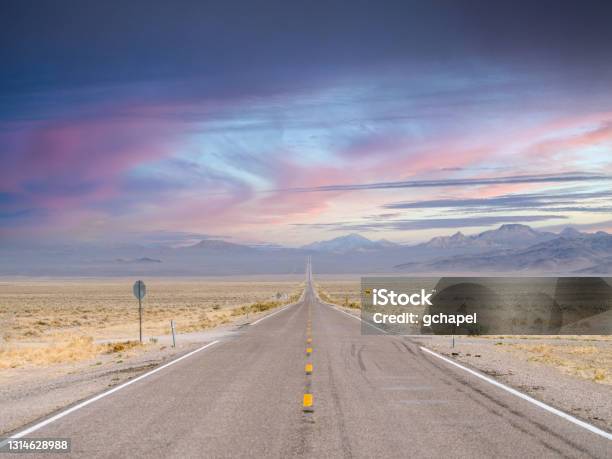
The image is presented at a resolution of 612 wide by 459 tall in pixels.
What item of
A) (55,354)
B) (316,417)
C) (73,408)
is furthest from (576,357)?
(55,354)

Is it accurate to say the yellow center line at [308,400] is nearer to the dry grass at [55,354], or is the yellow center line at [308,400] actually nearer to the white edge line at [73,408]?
the white edge line at [73,408]

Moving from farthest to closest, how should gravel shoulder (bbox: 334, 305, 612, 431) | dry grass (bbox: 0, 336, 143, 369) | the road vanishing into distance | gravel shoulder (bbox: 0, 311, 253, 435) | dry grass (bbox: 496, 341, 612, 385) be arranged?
dry grass (bbox: 0, 336, 143, 369)
dry grass (bbox: 496, 341, 612, 385)
gravel shoulder (bbox: 334, 305, 612, 431)
gravel shoulder (bbox: 0, 311, 253, 435)
the road vanishing into distance

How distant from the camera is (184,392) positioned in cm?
1200

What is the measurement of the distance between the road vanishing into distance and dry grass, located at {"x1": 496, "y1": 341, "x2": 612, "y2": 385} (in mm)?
3680

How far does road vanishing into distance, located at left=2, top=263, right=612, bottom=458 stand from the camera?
7.75 m

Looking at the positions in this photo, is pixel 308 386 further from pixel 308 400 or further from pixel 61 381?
pixel 61 381

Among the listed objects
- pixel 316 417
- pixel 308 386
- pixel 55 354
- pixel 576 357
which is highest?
pixel 316 417

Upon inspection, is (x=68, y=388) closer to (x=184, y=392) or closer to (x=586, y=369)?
(x=184, y=392)

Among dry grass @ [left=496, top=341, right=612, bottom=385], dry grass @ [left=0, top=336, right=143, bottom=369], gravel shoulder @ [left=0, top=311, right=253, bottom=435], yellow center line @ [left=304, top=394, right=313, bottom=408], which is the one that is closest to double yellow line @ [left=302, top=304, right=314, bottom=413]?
yellow center line @ [left=304, top=394, right=313, bottom=408]

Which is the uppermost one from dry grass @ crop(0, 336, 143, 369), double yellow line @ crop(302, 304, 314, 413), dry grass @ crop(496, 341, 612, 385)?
double yellow line @ crop(302, 304, 314, 413)

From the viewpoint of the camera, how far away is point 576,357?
833 inches

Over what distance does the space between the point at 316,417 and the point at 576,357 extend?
14.9 meters

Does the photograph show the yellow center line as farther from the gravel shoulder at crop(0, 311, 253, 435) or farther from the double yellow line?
the gravel shoulder at crop(0, 311, 253, 435)

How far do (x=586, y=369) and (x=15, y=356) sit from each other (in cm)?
1938
